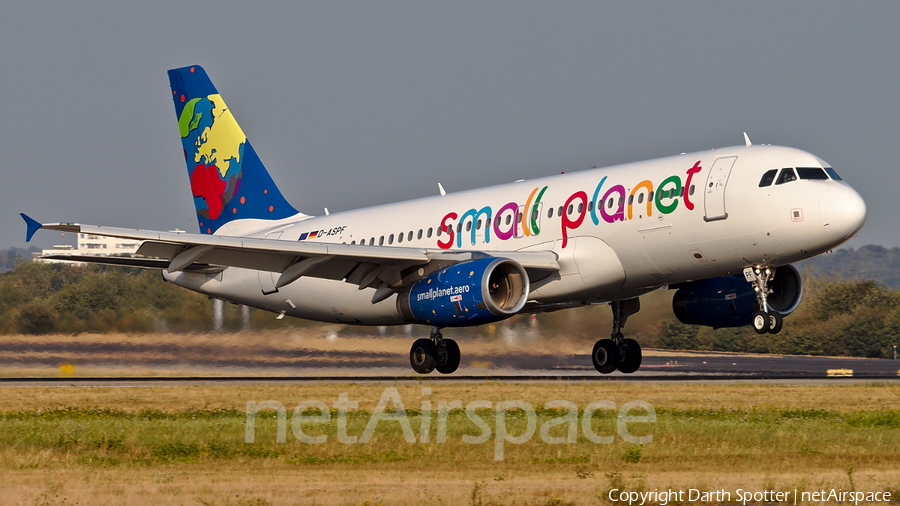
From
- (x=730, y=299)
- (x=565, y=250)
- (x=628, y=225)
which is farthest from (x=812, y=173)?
(x=565, y=250)

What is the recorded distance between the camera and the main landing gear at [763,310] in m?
22.9

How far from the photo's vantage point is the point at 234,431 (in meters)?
14.5

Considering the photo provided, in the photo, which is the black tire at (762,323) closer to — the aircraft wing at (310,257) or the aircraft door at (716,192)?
the aircraft door at (716,192)

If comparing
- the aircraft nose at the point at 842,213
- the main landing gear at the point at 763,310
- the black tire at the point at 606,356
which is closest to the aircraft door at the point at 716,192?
the main landing gear at the point at 763,310

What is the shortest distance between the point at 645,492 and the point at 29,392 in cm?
1579

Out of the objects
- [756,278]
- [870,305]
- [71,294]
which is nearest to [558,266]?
[756,278]

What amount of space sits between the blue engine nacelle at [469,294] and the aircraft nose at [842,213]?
6.61 metres

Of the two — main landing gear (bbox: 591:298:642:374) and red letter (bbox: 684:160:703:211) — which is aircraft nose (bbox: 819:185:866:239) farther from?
main landing gear (bbox: 591:298:642:374)

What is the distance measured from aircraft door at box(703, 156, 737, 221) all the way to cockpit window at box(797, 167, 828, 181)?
145 cm

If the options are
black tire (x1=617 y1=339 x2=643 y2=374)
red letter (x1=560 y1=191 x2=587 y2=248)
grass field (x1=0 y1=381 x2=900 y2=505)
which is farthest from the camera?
black tire (x1=617 y1=339 x2=643 y2=374)

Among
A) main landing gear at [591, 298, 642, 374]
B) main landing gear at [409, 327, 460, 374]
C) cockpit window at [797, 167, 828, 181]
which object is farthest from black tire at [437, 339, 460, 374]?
cockpit window at [797, 167, 828, 181]

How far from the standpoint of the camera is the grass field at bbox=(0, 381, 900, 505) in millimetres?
10086

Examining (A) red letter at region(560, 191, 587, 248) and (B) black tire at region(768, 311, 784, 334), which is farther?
(A) red letter at region(560, 191, 587, 248)

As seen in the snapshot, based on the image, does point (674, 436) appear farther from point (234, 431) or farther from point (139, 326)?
point (139, 326)
